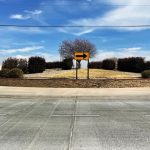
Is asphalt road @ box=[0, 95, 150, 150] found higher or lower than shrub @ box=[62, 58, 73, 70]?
lower

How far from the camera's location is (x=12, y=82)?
27.0 metres

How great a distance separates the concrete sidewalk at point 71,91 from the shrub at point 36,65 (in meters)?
23.7

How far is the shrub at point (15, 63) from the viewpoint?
47419 millimetres

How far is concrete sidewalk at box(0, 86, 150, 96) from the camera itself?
74.6 feet

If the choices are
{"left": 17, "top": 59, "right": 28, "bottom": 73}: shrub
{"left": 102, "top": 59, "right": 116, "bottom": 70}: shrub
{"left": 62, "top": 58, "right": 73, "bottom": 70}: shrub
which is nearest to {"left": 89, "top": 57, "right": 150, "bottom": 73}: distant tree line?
{"left": 102, "top": 59, "right": 116, "bottom": 70}: shrub

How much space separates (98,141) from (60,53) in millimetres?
58616

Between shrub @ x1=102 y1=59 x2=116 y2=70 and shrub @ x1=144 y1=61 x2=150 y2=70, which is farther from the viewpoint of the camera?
shrub @ x1=102 y1=59 x2=116 y2=70

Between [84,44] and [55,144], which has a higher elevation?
[84,44]

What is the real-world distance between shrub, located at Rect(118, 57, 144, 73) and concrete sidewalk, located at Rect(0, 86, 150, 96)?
29.9 metres

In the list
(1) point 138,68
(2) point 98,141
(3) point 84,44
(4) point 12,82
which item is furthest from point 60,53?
(2) point 98,141

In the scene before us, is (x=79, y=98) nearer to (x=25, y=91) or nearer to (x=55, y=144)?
(x=25, y=91)

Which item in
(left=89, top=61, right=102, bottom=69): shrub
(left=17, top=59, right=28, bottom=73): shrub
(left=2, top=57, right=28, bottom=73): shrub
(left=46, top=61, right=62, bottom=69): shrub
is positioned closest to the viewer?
(left=2, top=57, right=28, bottom=73): shrub

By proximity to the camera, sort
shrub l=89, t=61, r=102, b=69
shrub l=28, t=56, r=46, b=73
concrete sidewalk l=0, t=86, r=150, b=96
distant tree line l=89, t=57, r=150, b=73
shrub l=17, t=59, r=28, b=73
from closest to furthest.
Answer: concrete sidewalk l=0, t=86, r=150, b=96, shrub l=28, t=56, r=46, b=73, shrub l=17, t=59, r=28, b=73, distant tree line l=89, t=57, r=150, b=73, shrub l=89, t=61, r=102, b=69

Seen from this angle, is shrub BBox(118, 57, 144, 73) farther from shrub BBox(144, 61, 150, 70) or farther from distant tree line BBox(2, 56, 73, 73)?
distant tree line BBox(2, 56, 73, 73)
